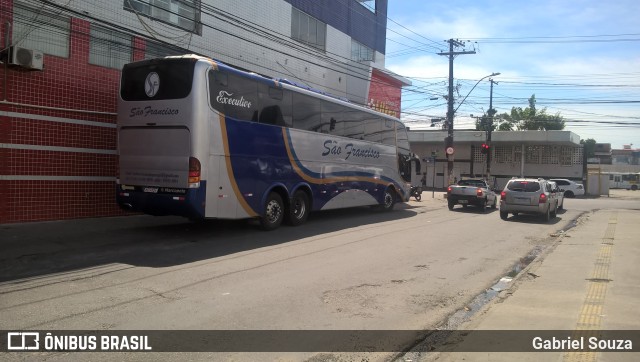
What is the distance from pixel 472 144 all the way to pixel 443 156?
3002 mm

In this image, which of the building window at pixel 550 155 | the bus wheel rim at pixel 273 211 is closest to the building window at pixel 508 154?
the building window at pixel 550 155

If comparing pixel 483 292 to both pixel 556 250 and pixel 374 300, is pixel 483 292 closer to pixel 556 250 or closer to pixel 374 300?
pixel 374 300

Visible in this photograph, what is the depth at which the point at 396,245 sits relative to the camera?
10945 millimetres

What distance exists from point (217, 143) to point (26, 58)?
16.3 feet

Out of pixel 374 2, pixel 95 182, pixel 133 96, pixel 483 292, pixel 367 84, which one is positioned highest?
pixel 374 2

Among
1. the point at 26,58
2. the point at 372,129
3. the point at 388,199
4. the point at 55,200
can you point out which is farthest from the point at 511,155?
the point at 26,58

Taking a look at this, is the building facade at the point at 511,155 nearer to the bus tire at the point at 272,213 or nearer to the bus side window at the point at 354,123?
the bus side window at the point at 354,123

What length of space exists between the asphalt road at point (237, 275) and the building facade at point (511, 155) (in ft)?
95.4

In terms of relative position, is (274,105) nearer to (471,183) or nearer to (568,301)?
(568,301)

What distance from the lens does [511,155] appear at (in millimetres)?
43375

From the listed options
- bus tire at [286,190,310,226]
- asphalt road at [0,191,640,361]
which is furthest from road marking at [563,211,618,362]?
bus tire at [286,190,310,226]

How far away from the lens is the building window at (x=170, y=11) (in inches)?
540

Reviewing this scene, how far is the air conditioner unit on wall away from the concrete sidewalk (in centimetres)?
1073

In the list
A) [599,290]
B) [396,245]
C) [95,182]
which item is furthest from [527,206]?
[95,182]
